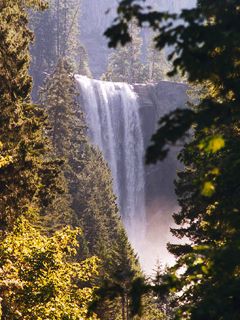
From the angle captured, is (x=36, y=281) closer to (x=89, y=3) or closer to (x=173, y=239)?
(x=173, y=239)

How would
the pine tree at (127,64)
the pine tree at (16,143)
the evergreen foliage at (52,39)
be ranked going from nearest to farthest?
the pine tree at (16,143) → the evergreen foliage at (52,39) → the pine tree at (127,64)

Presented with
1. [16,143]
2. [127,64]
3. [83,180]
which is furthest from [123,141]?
[16,143]

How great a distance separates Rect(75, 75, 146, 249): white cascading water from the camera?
6781cm

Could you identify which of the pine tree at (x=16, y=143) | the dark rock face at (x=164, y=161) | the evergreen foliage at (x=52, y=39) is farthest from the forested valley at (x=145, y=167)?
the evergreen foliage at (x=52, y=39)

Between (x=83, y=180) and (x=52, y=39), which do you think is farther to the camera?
(x=52, y=39)

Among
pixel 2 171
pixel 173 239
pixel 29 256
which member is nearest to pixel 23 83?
pixel 2 171

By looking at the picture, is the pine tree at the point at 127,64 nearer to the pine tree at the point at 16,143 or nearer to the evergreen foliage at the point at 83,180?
the evergreen foliage at the point at 83,180

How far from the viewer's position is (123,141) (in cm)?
6950

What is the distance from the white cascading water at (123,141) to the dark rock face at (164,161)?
2.94 feet

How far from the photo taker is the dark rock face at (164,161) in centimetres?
6869

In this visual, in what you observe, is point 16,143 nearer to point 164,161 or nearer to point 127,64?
point 164,161

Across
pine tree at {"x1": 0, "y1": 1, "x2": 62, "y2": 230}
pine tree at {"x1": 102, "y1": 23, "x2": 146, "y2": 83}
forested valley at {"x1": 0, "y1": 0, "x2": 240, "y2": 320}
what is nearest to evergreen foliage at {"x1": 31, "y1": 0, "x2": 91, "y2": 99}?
pine tree at {"x1": 102, "y1": 23, "x2": 146, "y2": 83}

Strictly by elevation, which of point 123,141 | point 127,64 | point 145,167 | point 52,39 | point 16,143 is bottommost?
point 145,167

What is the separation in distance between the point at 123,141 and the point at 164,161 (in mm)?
6361
